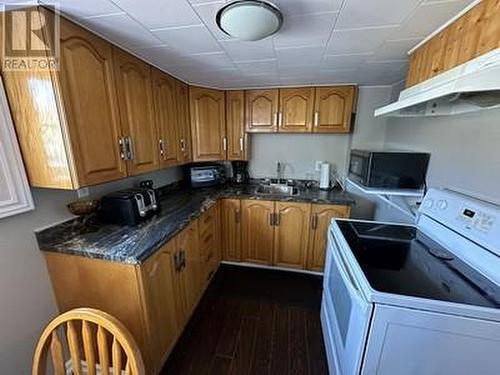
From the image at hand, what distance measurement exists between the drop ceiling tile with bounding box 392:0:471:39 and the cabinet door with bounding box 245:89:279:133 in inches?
53.7

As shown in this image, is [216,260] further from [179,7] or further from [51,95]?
[179,7]

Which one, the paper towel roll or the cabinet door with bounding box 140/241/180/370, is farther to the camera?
the paper towel roll

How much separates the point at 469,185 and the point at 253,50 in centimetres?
149

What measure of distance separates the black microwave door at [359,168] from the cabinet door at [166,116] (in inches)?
66.9

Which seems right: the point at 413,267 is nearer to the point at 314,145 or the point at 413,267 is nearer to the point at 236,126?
the point at 314,145

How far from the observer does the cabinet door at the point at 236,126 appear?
2588 millimetres

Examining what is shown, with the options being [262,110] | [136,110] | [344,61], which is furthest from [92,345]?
[262,110]

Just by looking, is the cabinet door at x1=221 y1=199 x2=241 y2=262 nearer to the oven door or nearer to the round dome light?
the oven door

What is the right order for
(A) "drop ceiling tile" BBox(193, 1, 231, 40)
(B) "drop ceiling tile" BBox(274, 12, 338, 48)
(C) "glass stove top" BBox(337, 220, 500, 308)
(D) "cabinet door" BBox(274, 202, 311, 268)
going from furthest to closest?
1. (D) "cabinet door" BBox(274, 202, 311, 268)
2. (B) "drop ceiling tile" BBox(274, 12, 338, 48)
3. (A) "drop ceiling tile" BBox(193, 1, 231, 40)
4. (C) "glass stove top" BBox(337, 220, 500, 308)

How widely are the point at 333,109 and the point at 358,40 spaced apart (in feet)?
3.66

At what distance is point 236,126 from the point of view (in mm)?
2635

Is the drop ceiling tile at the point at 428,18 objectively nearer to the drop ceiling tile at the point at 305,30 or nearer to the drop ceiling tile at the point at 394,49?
the drop ceiling tile at the point at 394,49

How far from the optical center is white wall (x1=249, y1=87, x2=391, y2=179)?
2494 millimetres

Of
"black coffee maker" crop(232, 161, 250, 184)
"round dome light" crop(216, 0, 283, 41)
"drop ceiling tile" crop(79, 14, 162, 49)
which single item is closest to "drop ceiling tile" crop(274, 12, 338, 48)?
"round dome light" crop(216, 0, 283, 41)
